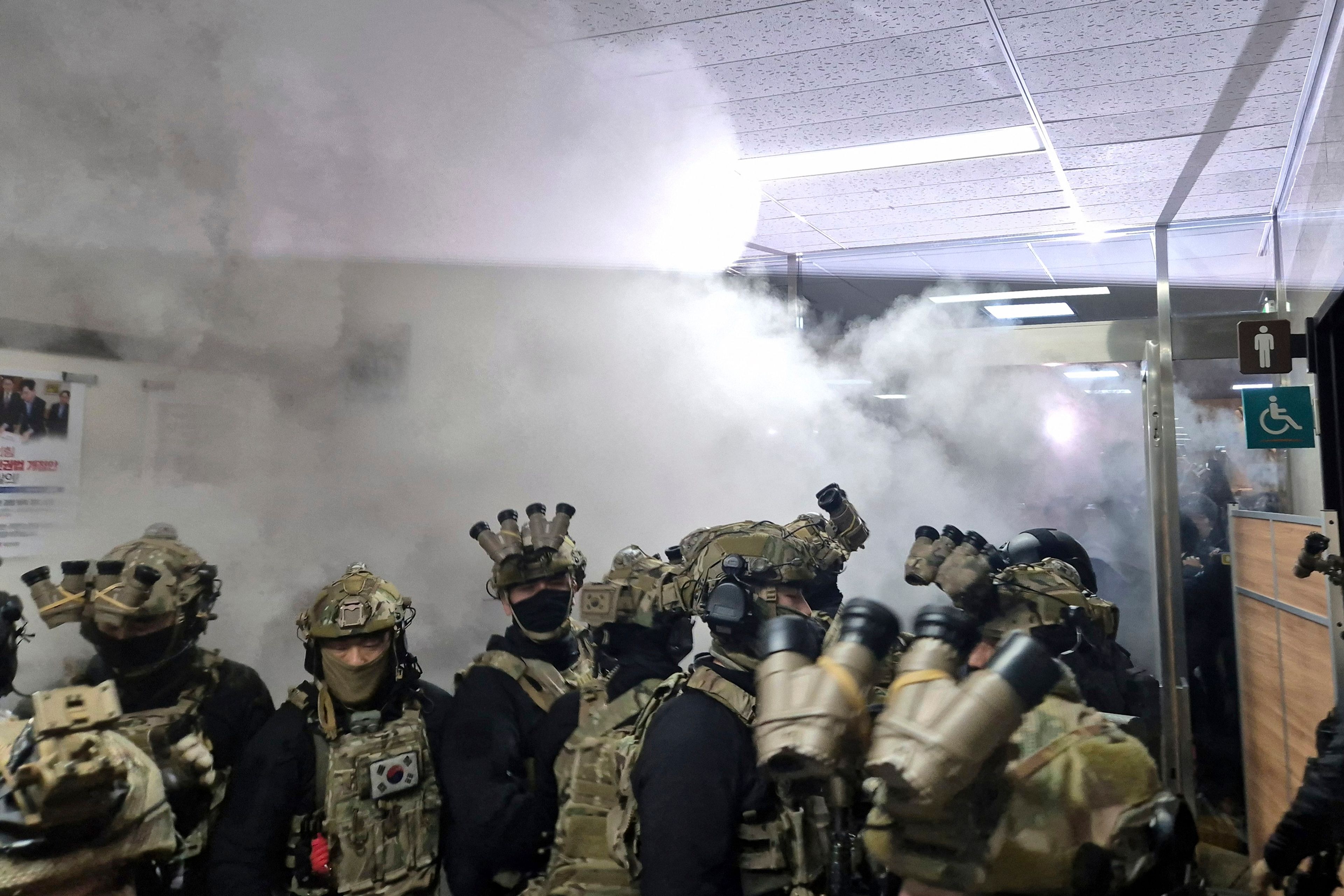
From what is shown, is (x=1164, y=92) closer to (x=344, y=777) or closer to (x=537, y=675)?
(x=537, y=675)

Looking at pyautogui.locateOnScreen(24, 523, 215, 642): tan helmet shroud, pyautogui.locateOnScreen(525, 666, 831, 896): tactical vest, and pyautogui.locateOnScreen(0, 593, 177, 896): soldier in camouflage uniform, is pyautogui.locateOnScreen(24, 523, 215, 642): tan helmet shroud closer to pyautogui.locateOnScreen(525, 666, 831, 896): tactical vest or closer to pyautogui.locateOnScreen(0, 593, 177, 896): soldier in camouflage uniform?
pyautogui.locateOnScreen(0, 593, 177, 896): soldier in camouflage uniform

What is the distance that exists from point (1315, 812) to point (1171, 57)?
5.85 feet

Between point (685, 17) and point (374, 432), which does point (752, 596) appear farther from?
point (685, 17)

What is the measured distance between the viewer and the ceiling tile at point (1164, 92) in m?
2.21

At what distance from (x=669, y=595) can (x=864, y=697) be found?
2.72 feet

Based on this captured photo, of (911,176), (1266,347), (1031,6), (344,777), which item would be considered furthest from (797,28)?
(344,777)

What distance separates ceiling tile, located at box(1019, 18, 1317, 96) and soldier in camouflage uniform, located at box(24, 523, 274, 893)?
2290mm

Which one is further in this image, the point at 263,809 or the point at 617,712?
the point at 617,712

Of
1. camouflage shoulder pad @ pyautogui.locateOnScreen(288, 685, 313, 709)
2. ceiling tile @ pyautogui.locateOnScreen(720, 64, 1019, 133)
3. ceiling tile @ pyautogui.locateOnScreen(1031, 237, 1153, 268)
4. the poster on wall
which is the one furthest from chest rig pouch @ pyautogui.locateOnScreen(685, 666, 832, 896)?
ceiling tile @ pyautogui.locateOnScreen(1031, 237, 1153, 268)

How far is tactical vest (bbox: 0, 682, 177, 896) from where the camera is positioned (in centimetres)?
140

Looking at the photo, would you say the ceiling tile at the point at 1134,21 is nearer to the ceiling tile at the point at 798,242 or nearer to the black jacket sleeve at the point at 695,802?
the ceiling tile at the point at 798,242

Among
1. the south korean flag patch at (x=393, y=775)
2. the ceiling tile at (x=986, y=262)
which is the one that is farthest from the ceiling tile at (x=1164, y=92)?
the south korean flag patch at (x=393, y=775)

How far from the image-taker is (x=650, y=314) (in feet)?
8.71

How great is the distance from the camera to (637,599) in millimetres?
2102
